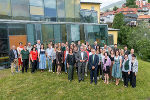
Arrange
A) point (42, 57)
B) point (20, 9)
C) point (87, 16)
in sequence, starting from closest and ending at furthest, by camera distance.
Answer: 1. point (42, 57)
2. point (20, 9)
3. point (87, 16)

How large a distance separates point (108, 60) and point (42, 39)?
23.9 ft

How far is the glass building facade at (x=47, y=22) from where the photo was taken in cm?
1091

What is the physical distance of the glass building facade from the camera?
10.9 meters

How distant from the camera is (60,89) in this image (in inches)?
270

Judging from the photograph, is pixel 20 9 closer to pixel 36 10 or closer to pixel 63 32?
pixel 36 10

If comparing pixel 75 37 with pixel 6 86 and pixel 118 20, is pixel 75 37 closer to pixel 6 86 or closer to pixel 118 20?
pixel 6 86

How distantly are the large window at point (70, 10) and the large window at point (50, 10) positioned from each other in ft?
5.38

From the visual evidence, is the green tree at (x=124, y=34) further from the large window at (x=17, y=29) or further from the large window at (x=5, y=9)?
the large window at (x=5, y=9)

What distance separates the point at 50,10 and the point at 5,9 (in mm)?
4587

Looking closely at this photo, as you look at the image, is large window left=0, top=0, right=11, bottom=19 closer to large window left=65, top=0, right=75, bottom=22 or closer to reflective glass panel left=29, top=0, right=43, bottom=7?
reflective glass panel left=29, top=0, right=43, bottom=7

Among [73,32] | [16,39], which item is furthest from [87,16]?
[16,39]

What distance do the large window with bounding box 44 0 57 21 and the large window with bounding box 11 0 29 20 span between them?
2.11 m

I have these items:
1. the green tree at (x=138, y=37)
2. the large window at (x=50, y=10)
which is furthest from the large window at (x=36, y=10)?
the green tree at (x=138, y=37)

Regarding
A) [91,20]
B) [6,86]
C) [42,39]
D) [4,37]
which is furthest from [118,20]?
[6,86]
